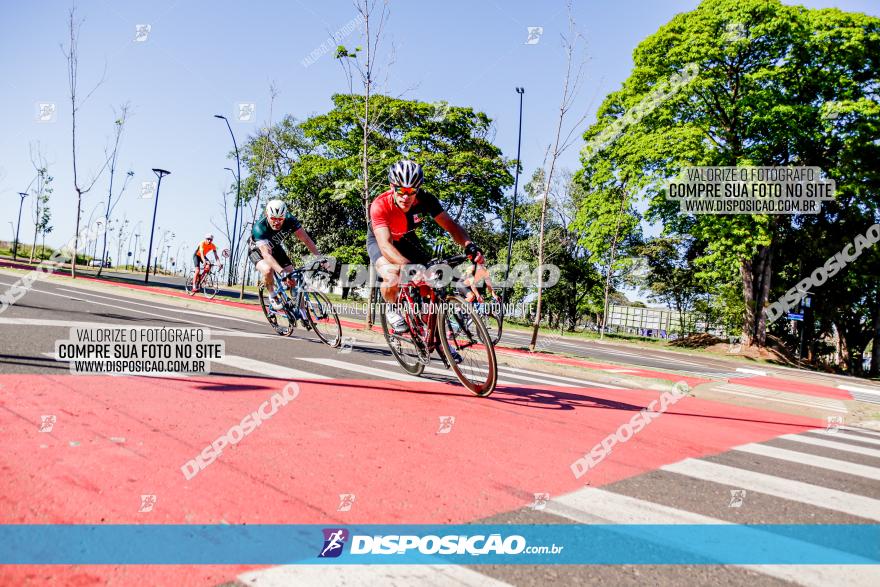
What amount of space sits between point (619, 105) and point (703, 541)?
100 ft

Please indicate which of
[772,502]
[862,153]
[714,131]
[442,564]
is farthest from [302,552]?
[862,153]

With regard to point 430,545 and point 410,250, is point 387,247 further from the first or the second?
point 430,545

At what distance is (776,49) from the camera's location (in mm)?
23734

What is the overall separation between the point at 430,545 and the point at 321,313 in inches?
295

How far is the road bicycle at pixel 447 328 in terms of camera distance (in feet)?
18.9

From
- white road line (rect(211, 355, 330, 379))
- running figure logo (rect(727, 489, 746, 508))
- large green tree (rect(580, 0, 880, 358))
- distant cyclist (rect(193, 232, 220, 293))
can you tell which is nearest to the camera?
running figure logo (rect(727, 489, 746, 508))

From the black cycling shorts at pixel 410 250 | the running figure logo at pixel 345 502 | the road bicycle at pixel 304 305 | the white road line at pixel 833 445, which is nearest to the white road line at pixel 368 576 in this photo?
the running figure logo at pixel 345 502

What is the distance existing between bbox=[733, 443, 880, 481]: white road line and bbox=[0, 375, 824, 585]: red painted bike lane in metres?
0.23

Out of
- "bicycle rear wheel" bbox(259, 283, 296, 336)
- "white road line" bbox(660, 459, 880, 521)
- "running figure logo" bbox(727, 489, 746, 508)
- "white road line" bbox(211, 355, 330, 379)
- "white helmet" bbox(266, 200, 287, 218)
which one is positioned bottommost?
"white road line" bbox(660, 459, 880, 521)

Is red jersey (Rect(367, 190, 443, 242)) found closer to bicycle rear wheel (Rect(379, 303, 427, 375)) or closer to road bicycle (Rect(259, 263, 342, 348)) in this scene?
bicycle rear wheel (Rect(379, 303, 427, 375))

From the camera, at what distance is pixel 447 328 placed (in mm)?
5996

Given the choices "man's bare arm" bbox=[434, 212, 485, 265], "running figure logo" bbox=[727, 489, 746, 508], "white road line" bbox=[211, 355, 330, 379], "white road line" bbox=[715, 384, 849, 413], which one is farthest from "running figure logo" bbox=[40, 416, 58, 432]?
"white road line" bbox=[715, 384, 849, 413]

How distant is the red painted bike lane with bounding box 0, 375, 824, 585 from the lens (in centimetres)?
245

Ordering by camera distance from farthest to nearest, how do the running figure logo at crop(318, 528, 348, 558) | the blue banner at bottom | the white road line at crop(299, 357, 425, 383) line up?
the white road line at crop(299, 357, 425, 383), the running figure logo at crop(318, 528, 348, 558), the blue banner at bottom
